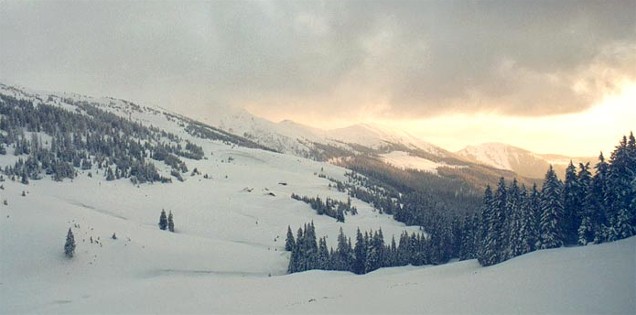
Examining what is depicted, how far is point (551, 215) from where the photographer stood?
5400 centimetres

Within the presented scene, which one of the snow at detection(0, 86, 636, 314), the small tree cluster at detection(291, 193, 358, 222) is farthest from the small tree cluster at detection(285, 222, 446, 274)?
the small tree cluster at detection(291, 193, 358, 222)

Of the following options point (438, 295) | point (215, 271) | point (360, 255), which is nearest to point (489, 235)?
point (360, 255)

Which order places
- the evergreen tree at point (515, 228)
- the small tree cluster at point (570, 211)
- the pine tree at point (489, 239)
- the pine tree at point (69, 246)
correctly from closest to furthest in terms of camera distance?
the small tree cluster at point (570, 211)
the evergreen tree at point (515, 228)
the pine tree at point (489, 239)
the pine tree at point (69, 246)

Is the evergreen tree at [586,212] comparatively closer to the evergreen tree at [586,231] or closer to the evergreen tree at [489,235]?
the evergreen tree at [586,231]

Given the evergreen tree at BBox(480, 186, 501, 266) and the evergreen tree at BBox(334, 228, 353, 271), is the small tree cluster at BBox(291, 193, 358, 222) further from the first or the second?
the evergreen tree at BBox(480, 186, 501, 266)

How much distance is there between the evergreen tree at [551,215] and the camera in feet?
176

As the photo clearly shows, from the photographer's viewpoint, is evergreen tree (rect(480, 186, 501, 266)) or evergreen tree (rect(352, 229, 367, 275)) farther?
evergreen tree (rect(352, 229, 367, 275))

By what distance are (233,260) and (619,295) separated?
7030 centimetres

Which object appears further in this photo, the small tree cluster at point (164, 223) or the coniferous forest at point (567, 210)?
the small tree cluster at point (164, 223)

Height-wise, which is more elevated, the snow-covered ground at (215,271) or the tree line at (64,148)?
the tree line at (64,148)

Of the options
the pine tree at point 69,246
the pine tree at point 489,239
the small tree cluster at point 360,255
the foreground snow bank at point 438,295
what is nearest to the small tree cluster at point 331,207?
the small tree cluster at point 360,255

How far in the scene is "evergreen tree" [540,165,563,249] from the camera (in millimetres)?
53634

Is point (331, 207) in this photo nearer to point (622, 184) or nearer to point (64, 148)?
point (64, 148)

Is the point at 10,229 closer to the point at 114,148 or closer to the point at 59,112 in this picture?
the point at 114,148
